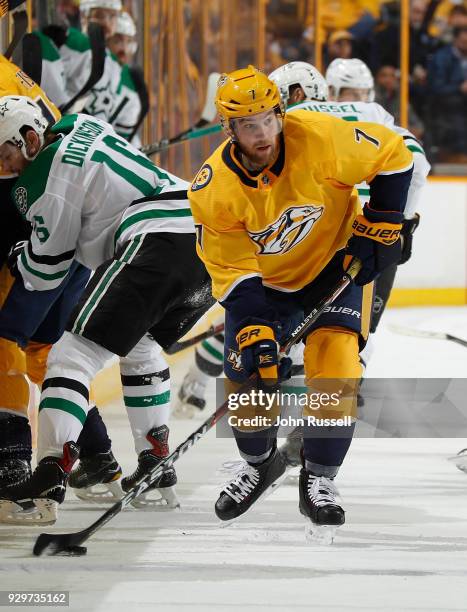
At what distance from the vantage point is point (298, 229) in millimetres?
2809

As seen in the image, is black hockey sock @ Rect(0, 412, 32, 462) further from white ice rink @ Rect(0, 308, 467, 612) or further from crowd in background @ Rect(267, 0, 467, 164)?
crowd in background @ Rect(267, 0, 467, 164)

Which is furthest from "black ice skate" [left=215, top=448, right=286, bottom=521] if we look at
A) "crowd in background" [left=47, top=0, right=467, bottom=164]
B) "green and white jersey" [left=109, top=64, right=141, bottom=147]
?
"crowd in background" [left=47, top=0, right=467, bottom=164]

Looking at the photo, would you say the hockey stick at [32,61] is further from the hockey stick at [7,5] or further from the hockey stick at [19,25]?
the hockey stick at [7,5]

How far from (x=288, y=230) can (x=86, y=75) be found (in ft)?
7.60

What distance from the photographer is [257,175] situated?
8.91ft

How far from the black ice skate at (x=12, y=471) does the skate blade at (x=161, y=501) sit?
0.98ft

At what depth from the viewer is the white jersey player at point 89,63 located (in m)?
4.85

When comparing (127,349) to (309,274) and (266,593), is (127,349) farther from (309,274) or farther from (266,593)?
(266,593)

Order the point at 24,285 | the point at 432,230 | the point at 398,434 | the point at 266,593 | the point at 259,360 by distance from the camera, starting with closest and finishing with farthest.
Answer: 1. the point at 266,593
2. the point at 259,360
3. the point at 24,285
4. the point at 398,434
5. the point at 432,230

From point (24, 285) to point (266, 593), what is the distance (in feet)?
3.46

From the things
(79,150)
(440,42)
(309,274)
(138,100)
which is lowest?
(440,42)

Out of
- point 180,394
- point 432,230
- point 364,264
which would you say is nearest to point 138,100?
point 180,394

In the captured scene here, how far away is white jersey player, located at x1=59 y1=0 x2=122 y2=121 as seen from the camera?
4.85 meters

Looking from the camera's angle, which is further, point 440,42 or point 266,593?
point 440,42
